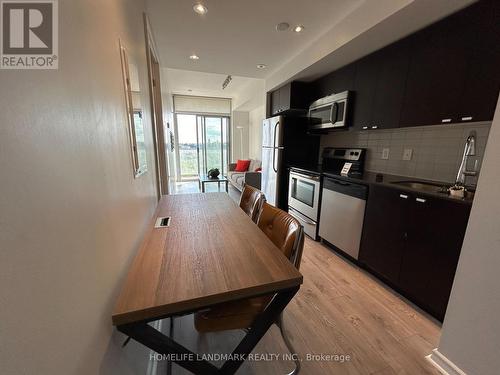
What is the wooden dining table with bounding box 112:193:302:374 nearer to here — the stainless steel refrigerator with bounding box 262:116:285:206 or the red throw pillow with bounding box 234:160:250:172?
the stainless steel refrigerator with bounding box 262:116:285:206

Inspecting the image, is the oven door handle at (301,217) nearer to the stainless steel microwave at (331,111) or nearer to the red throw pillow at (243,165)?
the stainless steel microwave at (331,111)

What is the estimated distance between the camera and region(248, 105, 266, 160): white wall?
19.7 feet

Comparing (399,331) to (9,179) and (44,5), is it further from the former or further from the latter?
(44,5)

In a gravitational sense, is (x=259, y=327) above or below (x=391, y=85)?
below

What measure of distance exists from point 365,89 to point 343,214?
1.41m

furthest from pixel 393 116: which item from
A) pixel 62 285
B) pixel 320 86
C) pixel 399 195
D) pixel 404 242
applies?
pixel 62 285

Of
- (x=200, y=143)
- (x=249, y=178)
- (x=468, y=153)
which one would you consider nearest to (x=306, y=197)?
(x=468, y=153)

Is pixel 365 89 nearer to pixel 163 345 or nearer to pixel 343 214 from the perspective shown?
pixel 343 214

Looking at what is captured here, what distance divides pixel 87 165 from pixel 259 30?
2387 mm

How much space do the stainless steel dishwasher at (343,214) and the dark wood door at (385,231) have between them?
80mm

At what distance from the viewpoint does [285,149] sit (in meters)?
3.39

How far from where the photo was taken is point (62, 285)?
1.50 ft

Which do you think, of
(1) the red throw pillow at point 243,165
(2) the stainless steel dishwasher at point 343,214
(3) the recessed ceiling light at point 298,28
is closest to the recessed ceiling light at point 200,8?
(3) the recessed ceiling light at point 298,28

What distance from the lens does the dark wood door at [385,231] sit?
5.68 feet
